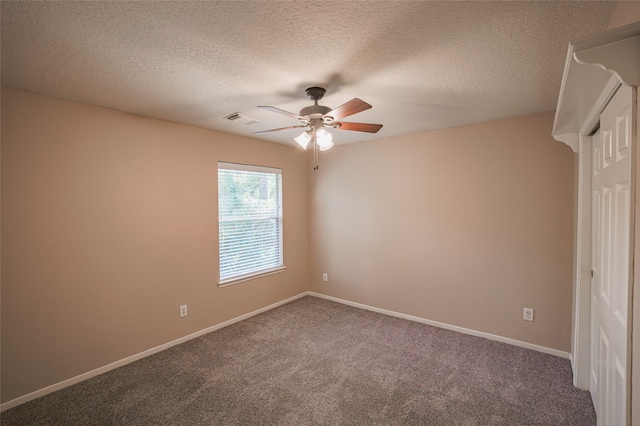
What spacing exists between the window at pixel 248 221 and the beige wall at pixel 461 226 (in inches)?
32.3

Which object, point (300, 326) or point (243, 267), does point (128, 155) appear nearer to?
point (243, 267)

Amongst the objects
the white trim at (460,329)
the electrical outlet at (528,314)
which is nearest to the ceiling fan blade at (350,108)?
the electrical outlet at (528,314)

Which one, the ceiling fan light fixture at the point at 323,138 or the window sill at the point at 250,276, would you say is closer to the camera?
the ceiling fan light fixture at the point at 323,138

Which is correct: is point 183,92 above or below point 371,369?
above

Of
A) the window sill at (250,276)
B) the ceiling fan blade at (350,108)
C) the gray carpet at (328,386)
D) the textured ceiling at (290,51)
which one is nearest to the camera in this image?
the textured ceiling at (290,51)

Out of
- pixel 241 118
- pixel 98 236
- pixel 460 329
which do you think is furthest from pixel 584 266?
pixel 98 236

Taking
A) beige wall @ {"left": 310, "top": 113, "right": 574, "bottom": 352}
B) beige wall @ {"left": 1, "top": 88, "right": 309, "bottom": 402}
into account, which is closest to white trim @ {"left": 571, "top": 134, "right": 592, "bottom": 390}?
beige wall @ {"left": 310, "top": 113, "right": 574, "bottom": 352}

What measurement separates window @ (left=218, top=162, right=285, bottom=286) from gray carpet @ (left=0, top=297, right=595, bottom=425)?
0.93 metres

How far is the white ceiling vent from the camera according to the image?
2.91m

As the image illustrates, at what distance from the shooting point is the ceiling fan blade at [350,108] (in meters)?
1.89

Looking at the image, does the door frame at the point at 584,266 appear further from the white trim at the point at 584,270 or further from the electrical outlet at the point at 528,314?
the electrical outlet at the point at 528,314

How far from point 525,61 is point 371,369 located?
2650 mm

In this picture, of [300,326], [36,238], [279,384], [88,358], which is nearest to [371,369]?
[279,384]

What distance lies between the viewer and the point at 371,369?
2648 millimetres
